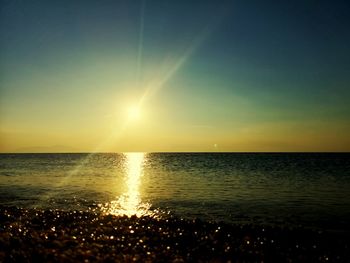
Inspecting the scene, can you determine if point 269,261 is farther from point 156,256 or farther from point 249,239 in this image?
point 156,256

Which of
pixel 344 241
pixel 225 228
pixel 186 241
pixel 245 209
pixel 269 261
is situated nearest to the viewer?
pixel 269 261

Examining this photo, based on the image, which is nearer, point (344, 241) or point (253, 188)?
point (344, 241)

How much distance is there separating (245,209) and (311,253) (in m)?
13.5

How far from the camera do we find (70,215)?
2467cm

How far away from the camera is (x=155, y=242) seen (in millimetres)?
17078

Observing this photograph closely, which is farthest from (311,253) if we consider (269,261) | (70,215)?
(70,215)

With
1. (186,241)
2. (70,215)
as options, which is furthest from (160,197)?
(186,241)

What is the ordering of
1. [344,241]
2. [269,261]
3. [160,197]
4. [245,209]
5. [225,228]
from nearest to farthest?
[269,261] < [344,241] < [225,228] < [245,209] < [160,197]

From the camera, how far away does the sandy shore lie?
47.5 feet

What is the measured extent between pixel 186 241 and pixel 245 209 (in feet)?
43.9

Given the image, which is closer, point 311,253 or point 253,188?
point 311,253

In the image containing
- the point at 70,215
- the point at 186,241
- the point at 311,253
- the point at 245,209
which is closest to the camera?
the point at 311,253

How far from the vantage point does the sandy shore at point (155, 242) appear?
14484mm

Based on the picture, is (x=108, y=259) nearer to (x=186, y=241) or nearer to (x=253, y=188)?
(x=186, y=241)
